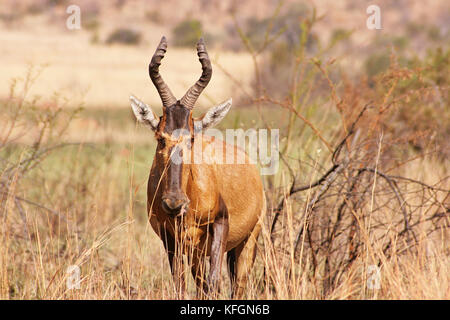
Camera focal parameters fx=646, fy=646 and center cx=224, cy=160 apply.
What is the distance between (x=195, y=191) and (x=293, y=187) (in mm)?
1374

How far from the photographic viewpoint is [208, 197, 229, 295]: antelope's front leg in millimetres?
6102

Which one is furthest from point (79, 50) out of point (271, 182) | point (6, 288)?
point (6, 288)

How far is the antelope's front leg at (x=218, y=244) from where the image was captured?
20.0 feet

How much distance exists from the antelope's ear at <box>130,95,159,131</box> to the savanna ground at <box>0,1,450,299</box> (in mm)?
273

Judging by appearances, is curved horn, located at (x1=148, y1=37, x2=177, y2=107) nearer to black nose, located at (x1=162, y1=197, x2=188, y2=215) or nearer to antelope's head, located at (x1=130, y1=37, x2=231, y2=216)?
antelope's head, located at (x1=130, y1=37, x2=231, y2=216)

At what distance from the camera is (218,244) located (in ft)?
20.3

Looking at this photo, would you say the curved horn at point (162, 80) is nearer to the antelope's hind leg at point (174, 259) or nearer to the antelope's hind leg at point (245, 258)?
the antelope's hind leg at point (174, 259)

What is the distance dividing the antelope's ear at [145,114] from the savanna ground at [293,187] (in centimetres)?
27

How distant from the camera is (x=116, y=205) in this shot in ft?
37.7

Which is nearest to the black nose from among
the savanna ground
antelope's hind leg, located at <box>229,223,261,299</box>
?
the savanna ground

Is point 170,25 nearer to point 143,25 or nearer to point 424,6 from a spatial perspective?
point 143,25

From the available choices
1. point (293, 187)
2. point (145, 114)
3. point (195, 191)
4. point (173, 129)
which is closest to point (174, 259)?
point (195, 191)

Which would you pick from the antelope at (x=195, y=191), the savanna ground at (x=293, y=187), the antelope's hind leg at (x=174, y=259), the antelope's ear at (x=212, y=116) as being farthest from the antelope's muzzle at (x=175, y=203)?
the antelope's ear at (x=212, y=116)
